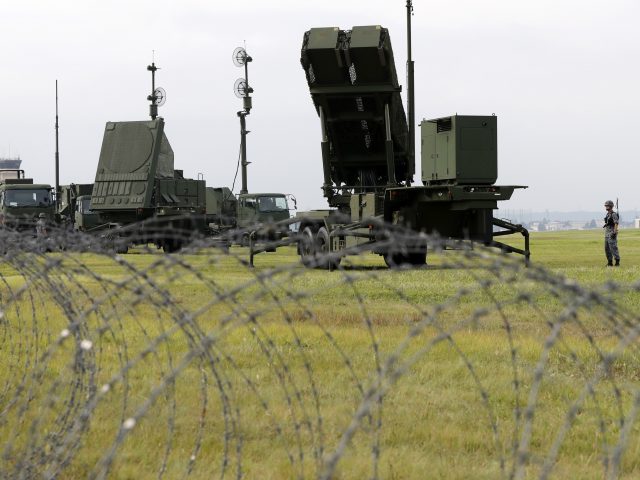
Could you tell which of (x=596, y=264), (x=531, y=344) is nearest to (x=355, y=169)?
(x=596, y=264)

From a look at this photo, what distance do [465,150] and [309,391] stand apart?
45.8ft

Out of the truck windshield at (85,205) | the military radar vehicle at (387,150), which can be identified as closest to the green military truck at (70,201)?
the truck windshield at (85,205)

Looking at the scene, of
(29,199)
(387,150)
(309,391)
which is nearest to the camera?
(309,391)

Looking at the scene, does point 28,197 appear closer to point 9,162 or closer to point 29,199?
point 29,199

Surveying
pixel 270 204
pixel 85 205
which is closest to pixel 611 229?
pixel 270 204

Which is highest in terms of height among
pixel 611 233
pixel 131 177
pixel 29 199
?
pixel 131 177

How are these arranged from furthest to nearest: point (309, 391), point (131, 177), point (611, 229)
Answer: point (131, 177)
point (611, 229)
point (309, 391)

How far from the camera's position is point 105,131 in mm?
32469

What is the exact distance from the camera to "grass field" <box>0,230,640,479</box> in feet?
14.2

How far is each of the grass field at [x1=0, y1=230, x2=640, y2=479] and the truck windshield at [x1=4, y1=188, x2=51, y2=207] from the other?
78.4ft

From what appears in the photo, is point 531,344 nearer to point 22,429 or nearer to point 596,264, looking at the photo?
point 22,429

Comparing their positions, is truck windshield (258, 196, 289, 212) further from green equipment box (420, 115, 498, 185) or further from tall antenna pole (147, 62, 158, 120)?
green equipment box (420, 115, 498, 185)

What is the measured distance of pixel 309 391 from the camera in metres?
8.84

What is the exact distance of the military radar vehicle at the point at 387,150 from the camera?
71.3ft
